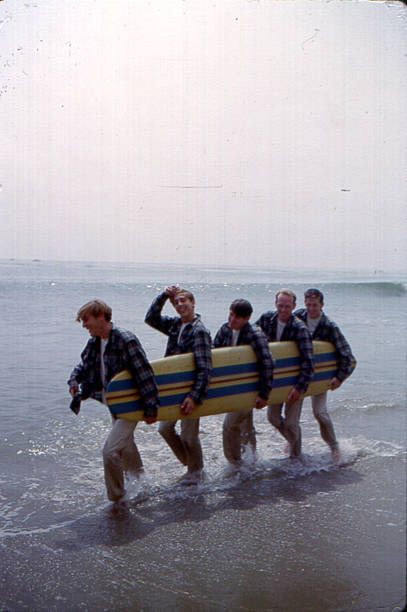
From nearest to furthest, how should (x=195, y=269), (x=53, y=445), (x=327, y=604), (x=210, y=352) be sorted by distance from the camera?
1. (x=327, y=604)
2. (x=210, y=352)
3. (x=53, y=445)
4. (x=195, y=269)

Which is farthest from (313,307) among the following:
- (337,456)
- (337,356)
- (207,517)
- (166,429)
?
(207,517)

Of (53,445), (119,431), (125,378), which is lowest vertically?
(53,445)

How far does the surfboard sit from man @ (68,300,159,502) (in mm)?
95

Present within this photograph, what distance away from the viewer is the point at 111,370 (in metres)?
4.91

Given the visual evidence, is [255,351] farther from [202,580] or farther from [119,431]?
[202,580]

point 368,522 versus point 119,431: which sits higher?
point 119,431

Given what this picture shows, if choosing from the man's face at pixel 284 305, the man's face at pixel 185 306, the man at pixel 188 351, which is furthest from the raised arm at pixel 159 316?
the man's face at pixel 284 305

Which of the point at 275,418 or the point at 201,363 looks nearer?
the point at 201,363

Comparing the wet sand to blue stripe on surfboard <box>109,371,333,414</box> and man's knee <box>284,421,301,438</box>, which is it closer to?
man's knee <box>284,421,301,438</box>

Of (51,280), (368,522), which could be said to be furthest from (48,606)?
(51,280)

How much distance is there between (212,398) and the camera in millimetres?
5621

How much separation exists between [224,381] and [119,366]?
1137mm

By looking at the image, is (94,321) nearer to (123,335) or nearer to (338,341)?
(123,335)

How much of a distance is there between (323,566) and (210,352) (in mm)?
1941
